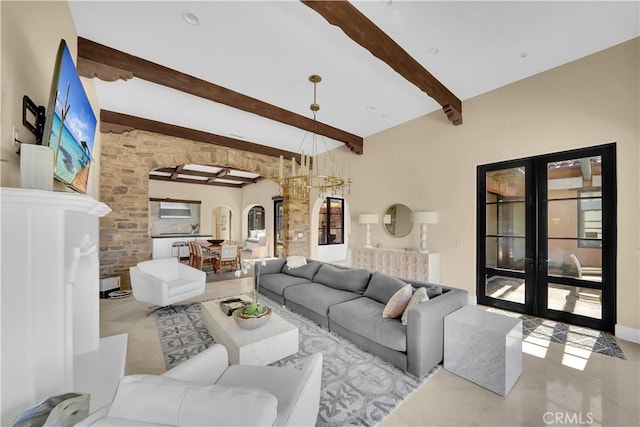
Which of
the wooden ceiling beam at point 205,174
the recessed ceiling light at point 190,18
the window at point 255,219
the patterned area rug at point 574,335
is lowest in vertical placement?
the patterned area rug at point 574,335

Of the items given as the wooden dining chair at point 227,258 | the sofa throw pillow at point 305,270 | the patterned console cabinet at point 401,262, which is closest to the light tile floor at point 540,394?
the patterned console cabinet at point 401,262

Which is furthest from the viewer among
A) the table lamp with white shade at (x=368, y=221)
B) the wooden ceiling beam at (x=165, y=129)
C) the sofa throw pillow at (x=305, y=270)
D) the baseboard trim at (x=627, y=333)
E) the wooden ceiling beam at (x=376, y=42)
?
the table lamp with white shade at (x=368, y=221)

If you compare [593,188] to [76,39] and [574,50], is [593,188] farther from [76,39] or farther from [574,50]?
[76,39]

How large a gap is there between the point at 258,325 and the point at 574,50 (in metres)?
4.71

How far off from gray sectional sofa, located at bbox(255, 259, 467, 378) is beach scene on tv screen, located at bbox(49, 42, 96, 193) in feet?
8.77

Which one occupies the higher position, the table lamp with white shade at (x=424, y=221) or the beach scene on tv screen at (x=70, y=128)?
the beach scene on tv screen at (x=70, y=128)

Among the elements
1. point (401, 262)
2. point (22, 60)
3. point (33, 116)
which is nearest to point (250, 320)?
point (33, 116)

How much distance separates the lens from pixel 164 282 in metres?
3.51

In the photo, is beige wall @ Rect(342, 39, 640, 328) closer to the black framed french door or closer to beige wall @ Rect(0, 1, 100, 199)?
the black framed french door

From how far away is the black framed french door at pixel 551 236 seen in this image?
3076mm

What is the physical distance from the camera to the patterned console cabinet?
4359mm

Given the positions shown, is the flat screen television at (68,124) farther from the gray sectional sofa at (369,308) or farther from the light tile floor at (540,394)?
the gray sectional sofa at (369,308)

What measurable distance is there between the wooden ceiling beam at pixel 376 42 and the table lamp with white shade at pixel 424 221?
1.75 metres

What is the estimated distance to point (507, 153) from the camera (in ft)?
12.4
